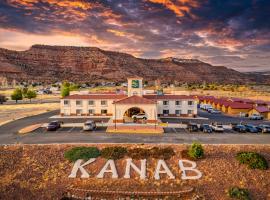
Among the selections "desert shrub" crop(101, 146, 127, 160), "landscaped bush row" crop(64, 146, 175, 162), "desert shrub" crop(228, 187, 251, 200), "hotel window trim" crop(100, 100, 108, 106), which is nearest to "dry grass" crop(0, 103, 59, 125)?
"hotel window trim" crop(100, 100, 108, 106)

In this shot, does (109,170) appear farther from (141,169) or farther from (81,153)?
(81,153)

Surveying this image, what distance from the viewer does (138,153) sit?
113 feet

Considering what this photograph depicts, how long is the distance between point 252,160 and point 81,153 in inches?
922

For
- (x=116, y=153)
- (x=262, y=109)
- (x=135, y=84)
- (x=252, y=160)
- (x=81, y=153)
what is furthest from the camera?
(x=262, y=109)

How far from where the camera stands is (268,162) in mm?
33938

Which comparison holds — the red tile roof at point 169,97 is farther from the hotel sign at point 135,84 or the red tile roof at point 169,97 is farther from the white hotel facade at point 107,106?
the hotel sign at point 135,84

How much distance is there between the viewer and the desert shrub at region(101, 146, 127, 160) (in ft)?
112

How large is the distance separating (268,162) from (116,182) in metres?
21.1

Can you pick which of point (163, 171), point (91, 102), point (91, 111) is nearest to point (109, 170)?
point (163, 171)

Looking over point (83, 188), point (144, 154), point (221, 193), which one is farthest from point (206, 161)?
point (83, 188)

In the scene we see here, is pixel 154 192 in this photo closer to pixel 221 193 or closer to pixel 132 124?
pixel 221 193

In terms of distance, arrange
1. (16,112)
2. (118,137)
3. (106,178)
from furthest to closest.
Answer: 1. (16,112)
2. (118,137)
3. (106,178)

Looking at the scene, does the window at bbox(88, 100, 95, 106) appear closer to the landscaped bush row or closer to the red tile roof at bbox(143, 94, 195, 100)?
the red tile roof at bbox(143, 94, 195, 100)

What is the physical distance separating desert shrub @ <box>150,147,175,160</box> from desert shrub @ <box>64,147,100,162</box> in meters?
7.88
